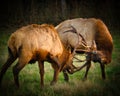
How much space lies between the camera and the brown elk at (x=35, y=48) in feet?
29.1

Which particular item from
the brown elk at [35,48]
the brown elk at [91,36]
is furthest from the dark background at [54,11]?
the brown elk at [35,48]

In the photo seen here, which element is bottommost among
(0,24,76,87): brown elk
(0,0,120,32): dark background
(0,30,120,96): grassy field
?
(0,30,120,96): grassy field

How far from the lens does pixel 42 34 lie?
930 centimetres

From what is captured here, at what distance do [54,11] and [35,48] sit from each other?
9343 millimetres

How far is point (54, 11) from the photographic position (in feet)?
59.9

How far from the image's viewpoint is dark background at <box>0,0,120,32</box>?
644 inches

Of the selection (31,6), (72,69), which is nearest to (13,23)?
(31,6)

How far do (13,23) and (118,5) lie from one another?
3528mm

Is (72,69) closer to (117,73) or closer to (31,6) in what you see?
(117,73)

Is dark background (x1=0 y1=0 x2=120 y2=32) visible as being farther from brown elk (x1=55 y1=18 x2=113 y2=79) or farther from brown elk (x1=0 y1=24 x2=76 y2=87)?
brown elk (x1=0 y1=24 x2=76 y2=87)

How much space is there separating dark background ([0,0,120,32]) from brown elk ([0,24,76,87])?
214 inches

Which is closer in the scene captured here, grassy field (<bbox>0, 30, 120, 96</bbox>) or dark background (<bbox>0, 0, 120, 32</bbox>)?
grassy field (<bbox>0, 30, 120, 96</bbox>)

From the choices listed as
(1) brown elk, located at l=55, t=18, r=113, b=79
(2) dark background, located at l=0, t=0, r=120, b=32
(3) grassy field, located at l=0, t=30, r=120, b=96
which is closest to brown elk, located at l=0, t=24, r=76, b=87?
(3) grassy field, located at l=0, t=30, r=120, b=96

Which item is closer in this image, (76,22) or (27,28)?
(27,28)
